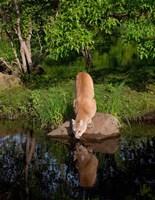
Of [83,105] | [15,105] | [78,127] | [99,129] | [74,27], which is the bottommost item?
[99,129]

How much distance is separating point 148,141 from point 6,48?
8.61 m

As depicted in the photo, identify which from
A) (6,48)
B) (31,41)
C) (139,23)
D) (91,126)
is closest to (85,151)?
(91,126)

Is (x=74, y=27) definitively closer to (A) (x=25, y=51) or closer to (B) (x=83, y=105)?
(B) (x=83, y=105)

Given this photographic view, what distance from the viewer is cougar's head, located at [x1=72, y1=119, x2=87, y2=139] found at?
12922mm

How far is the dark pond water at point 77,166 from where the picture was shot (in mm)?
9534

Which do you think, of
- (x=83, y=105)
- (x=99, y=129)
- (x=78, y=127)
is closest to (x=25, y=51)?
(x=83, y=105)

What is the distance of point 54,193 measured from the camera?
375 inches

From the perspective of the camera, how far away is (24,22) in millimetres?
19172

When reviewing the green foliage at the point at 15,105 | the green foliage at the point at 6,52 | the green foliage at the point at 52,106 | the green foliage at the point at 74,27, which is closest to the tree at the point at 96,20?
the green foliage at the point at 74,27

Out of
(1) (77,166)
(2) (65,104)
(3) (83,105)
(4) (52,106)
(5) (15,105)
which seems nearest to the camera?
(1) (77,166)

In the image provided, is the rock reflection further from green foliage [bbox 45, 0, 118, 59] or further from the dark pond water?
green foliage [bbox 45, 0, 118, 59]

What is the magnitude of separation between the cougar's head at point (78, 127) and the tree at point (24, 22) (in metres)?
6.88

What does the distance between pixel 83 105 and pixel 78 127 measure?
2.88 feet

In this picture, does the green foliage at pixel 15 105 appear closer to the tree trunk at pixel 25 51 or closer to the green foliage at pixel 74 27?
the green foliage at pixel 74 27
